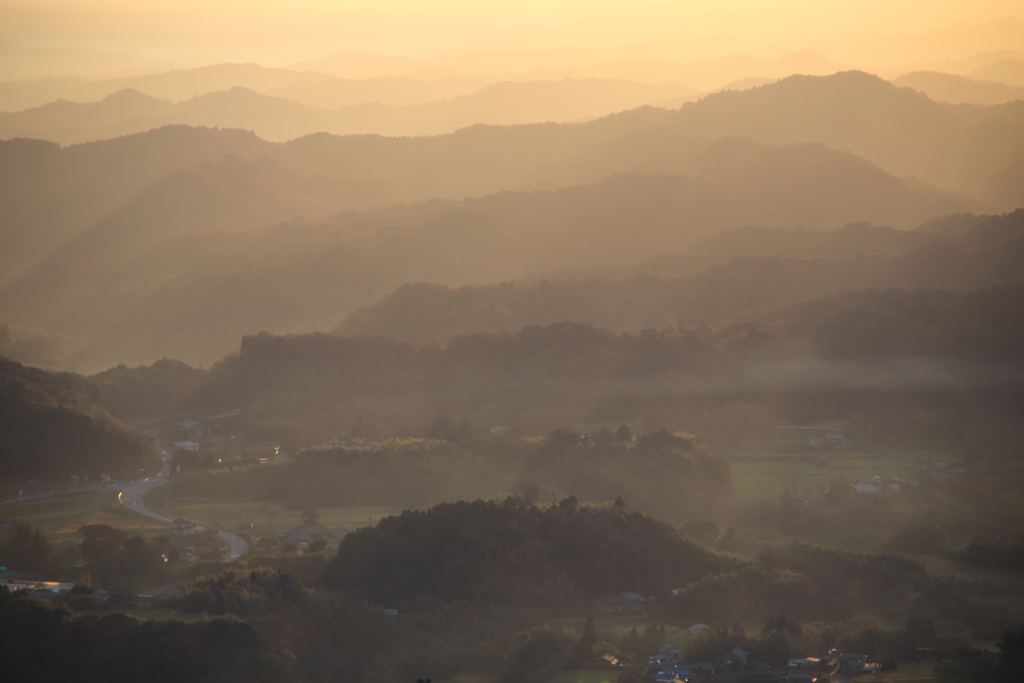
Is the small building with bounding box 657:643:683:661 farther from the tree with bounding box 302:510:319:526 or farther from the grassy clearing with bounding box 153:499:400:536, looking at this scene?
the tree with bounding box 302:510:319:526

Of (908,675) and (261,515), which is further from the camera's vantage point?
(261,515)

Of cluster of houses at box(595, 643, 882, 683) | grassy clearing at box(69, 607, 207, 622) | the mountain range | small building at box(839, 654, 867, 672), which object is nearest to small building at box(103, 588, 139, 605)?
grassy clearing at box(69, 607, 207, 622)

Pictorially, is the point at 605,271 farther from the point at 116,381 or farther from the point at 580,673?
the point at 580,673

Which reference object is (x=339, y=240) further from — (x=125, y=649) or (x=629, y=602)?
(x=125, y=649)

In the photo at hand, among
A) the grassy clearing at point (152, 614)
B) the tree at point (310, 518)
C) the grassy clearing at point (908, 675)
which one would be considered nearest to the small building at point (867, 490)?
the grassy clearing at point (908, 675)

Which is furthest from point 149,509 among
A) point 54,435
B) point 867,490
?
point 867,490

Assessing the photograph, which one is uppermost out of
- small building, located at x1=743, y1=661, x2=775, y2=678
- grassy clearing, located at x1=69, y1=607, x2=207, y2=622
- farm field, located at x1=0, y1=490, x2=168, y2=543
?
grassy clearing, located at x1=69, y1=607, x2=207, y2=622

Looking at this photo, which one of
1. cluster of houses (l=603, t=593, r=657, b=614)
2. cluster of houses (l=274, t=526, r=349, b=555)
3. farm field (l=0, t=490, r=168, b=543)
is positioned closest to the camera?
cluster of houses (l=603, t=593, r=657, b=614)

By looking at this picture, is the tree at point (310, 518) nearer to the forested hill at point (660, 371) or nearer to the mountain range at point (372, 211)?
the forested hill at point (660, 371)
